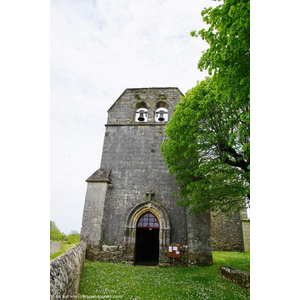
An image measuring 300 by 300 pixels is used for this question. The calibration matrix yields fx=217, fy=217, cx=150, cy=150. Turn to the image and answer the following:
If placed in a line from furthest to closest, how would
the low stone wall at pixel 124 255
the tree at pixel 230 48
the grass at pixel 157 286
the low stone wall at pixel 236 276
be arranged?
the low stone wall at pixel 124 255 → the low stone wall at pixel 236 276 → the grass at pixel 157 286 → the tree at pixel 230 48

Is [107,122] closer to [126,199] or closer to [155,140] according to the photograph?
[155,140]

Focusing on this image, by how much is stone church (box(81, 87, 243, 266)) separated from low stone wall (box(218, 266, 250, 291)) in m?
2.80

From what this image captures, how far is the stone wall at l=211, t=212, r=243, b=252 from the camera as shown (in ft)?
50.8

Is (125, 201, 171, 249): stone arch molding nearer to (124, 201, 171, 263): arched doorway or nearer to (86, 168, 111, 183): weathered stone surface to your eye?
(124, 201, 171, 263): arched doorway

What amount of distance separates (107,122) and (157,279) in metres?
9.92

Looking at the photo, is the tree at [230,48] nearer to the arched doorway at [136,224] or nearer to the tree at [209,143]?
the tree at [209,143]

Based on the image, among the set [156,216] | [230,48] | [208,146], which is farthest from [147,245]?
[230,48]

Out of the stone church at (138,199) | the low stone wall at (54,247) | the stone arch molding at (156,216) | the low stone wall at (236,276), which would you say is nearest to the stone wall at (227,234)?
the stone church at (138,199)

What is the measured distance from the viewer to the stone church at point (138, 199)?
37.3ft

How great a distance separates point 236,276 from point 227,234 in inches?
356

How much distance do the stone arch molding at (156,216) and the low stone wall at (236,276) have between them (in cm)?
367

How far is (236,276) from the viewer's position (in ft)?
24.2

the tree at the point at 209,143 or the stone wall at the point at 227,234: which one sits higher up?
the tree at the point at 209,143

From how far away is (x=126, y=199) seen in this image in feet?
41.1
